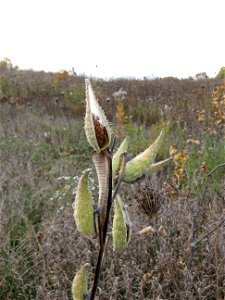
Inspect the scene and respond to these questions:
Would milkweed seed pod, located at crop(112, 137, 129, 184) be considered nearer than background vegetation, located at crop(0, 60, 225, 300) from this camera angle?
Yes

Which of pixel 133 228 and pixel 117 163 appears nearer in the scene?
pixel 117 163

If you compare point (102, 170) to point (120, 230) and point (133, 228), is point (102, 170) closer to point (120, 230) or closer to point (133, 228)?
point (120, 230)

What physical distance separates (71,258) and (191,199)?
3.14 ft

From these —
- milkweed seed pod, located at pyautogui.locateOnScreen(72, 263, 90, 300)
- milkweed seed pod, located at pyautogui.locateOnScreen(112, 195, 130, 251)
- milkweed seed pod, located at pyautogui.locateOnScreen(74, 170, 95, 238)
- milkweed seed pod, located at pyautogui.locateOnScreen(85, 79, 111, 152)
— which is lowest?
milkweed seed pod, located at pyautogui.locateOnScreen(72, 263, 90, 300)

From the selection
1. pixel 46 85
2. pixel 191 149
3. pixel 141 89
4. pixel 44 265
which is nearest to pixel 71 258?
pixel 44 265

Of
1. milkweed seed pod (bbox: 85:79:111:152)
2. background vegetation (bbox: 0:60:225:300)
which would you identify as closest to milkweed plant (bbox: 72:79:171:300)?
milkweed seed pod (bbox: 85:79:111:152)

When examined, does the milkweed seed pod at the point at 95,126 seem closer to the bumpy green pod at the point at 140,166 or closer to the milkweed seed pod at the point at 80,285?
the bumpy green pod at the point at 140,166

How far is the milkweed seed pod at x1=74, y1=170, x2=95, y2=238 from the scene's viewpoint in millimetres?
563

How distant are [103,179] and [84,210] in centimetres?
7

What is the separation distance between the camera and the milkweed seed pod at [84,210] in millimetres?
563

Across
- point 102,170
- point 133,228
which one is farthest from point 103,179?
point 133,228

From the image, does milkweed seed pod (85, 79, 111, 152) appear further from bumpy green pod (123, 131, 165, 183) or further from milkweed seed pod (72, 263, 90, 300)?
milkweed seed pod (72, 263, 90, 300)

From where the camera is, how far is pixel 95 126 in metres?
0.52

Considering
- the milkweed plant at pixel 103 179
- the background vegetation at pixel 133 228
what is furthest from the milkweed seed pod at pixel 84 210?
the background vegetation at pixel 133 228
